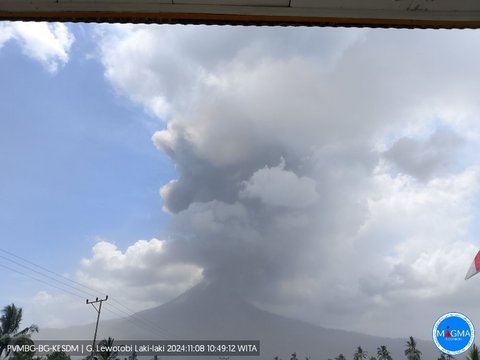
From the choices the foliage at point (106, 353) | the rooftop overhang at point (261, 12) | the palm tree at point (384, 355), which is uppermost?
the palm tree at point (384, 355)

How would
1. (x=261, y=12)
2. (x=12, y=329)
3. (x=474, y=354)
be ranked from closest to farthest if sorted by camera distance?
(x=261, y=12) < (x=474, y=354) < (x=12, y=329)

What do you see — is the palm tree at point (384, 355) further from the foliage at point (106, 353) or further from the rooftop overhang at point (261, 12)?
the rooftop overhang at point (261, 12)

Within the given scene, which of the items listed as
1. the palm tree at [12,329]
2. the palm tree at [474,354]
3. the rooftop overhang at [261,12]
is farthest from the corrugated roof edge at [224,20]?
the palm tree at [12,329]

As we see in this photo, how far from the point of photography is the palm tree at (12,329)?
1377 inches

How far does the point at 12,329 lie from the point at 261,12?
1671 inches

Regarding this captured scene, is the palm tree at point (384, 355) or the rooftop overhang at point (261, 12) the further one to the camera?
the palm tree at point (384, 355)

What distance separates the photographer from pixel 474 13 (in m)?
3.95

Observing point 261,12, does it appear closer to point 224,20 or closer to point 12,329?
point 224,20

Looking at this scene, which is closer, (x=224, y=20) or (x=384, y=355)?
(x=224, y=20)

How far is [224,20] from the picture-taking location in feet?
13.3

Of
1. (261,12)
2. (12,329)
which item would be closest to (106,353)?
(12,329)

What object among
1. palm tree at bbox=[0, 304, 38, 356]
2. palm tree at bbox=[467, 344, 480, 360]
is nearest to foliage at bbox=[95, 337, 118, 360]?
palm tree at bbox=[0, 304, 38, 356]

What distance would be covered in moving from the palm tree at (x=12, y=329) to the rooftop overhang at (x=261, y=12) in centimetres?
3924

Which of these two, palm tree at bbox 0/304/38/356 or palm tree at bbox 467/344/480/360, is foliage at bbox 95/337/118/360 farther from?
palm tree at bbox 467/344/480/360
